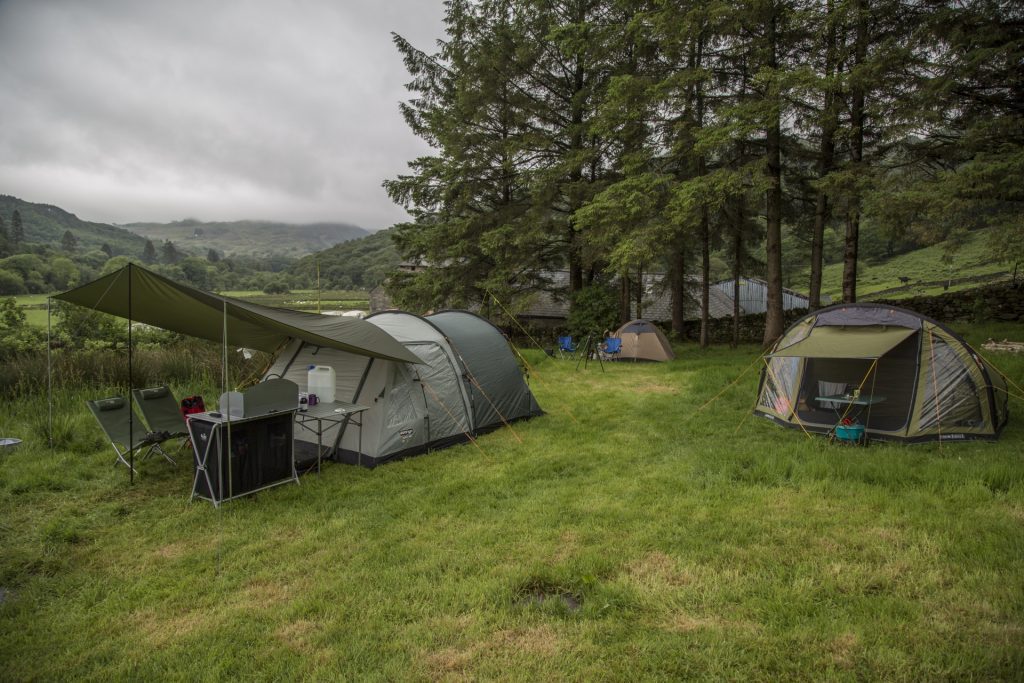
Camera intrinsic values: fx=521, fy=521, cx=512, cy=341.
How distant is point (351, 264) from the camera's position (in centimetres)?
6512

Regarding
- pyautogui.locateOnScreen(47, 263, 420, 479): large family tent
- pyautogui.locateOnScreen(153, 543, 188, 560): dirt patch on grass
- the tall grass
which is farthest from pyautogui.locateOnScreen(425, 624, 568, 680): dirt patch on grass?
the tall grass

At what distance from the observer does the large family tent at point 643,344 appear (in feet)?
48.7

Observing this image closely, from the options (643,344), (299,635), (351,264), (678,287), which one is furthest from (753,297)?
(351,264)

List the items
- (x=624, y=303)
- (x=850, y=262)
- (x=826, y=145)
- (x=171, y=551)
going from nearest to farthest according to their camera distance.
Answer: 1. (x=171, y=551)
2. (x=850, y=262)
3. (x=826, y=145)
4. (x=624, y=303)

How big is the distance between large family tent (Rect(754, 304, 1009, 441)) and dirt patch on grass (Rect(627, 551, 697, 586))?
144 inches

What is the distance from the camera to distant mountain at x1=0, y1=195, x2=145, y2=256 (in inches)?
2334

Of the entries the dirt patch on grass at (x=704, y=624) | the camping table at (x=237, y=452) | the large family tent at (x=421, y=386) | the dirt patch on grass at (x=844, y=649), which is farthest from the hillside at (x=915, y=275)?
the camping table at (x=237, y=452)

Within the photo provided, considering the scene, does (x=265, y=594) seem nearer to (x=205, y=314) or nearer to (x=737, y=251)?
(x=205, y=314)

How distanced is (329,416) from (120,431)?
2585 mm

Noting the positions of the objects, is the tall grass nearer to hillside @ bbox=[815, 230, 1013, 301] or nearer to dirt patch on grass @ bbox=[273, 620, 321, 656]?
dirt patch on grass @ bbox=[273, 620, 321, 656]

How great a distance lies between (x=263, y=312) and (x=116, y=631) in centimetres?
271

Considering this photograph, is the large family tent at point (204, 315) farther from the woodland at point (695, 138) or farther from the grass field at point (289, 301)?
the woodland at point (695, 138)

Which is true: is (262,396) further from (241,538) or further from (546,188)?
(546,188)

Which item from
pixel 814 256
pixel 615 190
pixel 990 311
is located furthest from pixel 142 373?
pixel 990 311
